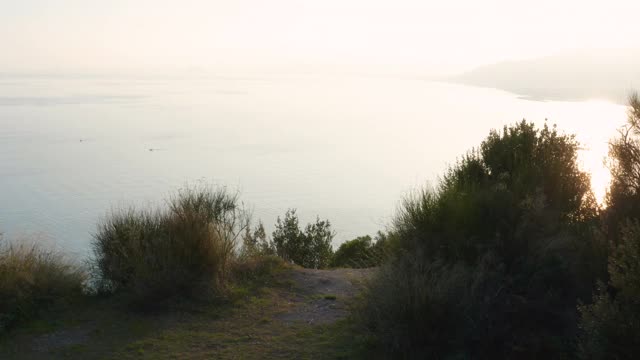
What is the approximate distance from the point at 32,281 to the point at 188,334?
216cm

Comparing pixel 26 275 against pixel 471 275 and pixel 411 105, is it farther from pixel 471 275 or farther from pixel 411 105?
pixel 411 105

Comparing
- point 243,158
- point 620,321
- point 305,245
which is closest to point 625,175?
point 620,321

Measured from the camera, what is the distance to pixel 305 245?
14.8m

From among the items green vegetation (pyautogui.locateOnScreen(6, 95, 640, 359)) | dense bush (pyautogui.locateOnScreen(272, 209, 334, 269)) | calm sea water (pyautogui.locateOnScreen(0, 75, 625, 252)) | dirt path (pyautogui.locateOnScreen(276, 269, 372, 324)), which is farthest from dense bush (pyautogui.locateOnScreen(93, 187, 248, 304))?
dense bush (pyautogui.locateOnScreen(272, 209, 334, 269))

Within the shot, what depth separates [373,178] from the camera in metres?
56.5

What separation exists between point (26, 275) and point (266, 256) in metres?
3.27

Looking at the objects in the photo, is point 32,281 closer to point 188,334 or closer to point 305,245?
point 188,334

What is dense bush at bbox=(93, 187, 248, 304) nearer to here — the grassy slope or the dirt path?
the grassy slope

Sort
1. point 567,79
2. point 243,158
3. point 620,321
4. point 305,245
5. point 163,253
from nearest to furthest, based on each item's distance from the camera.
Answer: point 620,321 → point 163,253 → point 305,245 → point 243,158 → point 567,79

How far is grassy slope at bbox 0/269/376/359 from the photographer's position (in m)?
6.17

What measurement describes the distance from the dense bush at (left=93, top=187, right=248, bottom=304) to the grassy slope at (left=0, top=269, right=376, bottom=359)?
0.95 feet

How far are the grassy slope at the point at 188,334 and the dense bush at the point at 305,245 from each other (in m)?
6.01

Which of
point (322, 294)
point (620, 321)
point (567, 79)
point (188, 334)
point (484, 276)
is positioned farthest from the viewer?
point (567, 79)

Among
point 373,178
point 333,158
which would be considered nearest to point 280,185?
point 373,178
